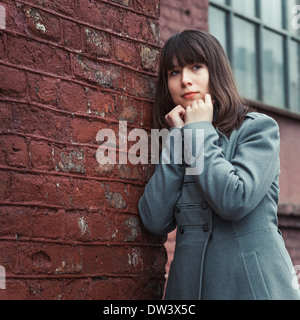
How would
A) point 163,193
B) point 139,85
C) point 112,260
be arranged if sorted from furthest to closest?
point 139,85, point 163,193, point 112,260

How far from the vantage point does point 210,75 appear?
105 inches

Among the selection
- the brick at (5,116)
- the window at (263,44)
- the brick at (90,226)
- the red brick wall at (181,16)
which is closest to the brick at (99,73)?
the brick at (5,116)

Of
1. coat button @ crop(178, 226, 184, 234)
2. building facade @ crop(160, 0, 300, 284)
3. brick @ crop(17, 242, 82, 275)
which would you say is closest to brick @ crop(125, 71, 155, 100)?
coat button @ crop(178, 226, 184, 234)

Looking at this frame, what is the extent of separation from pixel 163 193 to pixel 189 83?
46cm

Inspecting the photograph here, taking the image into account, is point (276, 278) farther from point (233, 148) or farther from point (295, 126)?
point (295, 126)

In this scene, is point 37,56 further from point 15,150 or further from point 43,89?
point 15,150

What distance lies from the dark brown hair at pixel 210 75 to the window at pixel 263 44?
164 inches

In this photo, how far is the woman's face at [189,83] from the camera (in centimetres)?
265

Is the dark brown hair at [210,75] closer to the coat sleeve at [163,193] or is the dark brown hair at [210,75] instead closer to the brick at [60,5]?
the coat sleeve at [163,193]

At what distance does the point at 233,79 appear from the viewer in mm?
2756

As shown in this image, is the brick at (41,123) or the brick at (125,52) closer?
the brick at (41,123)

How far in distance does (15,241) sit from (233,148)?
931mm

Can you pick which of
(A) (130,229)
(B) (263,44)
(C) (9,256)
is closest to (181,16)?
(B) (263,44)
